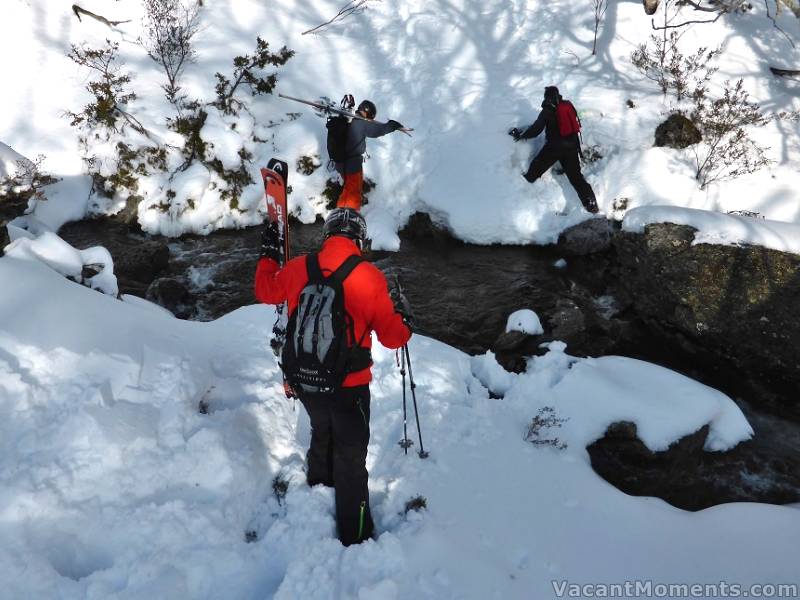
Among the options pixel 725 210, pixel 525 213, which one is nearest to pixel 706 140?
pixel 725 210

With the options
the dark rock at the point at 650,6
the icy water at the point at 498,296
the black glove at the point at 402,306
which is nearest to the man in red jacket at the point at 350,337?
the black glove at the point at 402,306

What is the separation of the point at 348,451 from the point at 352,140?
7.42 metres

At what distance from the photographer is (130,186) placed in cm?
1069

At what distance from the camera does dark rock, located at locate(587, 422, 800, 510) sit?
5.05 meters

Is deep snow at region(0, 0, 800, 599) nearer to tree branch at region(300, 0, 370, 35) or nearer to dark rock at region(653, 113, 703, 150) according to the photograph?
dark rock at region(653, 113, 703, 150)

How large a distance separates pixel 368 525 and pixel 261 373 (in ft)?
6.91

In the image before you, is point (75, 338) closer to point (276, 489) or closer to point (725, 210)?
point (276, 489)

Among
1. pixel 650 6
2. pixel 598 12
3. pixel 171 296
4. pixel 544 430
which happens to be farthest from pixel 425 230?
pixel 650 6

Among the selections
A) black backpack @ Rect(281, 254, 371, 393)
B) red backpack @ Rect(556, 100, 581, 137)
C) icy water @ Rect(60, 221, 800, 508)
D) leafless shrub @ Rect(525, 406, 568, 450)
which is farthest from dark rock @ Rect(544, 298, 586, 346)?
black backpack @ Rect(281, 254, 371, 393)

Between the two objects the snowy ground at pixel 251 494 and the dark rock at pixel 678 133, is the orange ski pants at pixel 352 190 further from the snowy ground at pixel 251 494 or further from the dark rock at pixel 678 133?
the dark rock at pixel 678 133

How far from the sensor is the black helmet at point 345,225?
3.45 metres

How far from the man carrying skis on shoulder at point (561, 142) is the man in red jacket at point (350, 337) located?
784cm

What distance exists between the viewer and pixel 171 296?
8.34 m

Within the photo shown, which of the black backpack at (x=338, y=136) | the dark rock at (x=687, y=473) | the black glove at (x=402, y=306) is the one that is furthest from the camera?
the black backpack at (x=338, y=136)
